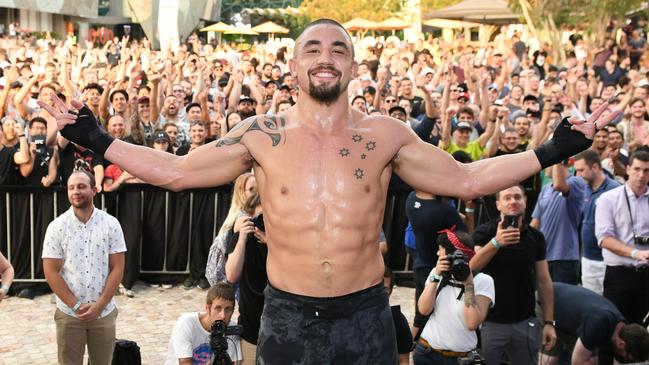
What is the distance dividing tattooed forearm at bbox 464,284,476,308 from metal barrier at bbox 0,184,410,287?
416 cm

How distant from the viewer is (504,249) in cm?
690

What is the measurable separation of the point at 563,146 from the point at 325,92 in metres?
1.09

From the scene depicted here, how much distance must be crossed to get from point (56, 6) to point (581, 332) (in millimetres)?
45464

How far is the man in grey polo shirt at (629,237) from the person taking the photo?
7.91m

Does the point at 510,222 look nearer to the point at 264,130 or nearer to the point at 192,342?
the point at 192,342

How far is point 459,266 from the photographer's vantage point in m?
6.03

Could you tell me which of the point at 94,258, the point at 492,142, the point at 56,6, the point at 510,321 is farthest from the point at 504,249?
the point at 56,6

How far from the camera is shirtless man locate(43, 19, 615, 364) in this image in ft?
13.0

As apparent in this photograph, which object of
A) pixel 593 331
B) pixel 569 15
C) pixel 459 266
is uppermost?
pixel 569 15

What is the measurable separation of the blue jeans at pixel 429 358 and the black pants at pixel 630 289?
2.32 metres

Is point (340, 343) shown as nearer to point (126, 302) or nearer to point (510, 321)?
point (510, 321)

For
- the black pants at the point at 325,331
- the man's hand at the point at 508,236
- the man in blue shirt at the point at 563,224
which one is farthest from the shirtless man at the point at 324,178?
the man in blue shirt at the point at 563,224

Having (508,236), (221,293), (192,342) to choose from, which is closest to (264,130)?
(221,293)

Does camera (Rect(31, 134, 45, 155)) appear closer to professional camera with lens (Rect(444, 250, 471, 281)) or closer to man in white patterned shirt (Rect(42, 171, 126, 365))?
man in white patterned shirt (Rect(42, 171, 126, 365))
